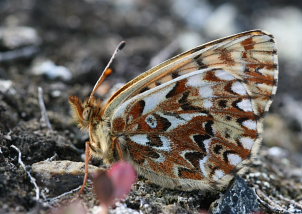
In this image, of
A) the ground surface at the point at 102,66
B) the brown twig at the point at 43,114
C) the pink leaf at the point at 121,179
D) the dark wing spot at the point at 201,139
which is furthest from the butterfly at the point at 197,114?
the brown twig at the point at 43,114

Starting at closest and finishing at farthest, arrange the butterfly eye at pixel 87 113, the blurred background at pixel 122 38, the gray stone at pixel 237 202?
the gray stone at pixel 237 202, the butterfly eye at pixel 87 113, the blurred background at pixel 122 38

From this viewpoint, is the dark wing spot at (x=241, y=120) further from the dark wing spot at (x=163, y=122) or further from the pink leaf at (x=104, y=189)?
the pink leaf at (x=104, y=189)

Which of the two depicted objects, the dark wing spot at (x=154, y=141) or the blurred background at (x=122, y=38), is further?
the blurred background at (x=122, y=38)

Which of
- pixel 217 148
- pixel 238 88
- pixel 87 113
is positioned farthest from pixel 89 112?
pixel 238 88

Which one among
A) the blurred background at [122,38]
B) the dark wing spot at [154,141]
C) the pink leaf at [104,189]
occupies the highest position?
the blurred background at [122,38]

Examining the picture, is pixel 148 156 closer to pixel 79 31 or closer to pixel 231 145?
pixel 231 145

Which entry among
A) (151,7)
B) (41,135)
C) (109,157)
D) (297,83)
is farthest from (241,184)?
(151,7)

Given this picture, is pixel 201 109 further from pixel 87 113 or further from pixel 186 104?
pixel 87 113
